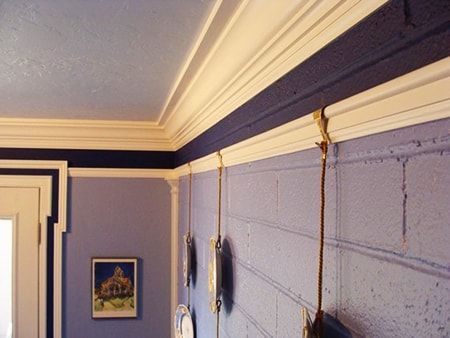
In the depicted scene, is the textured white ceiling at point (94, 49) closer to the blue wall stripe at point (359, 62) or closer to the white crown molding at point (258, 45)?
the white crown molding at point (258, 45)

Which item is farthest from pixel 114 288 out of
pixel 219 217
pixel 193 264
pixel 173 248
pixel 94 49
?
pixel 94 49

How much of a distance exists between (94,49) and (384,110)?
33.1 inches

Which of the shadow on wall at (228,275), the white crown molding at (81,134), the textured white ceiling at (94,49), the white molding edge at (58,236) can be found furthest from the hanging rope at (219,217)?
the white molding edge at (58,236)

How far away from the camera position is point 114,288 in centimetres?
251

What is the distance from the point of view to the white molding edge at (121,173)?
2.49m

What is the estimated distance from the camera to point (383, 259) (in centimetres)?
51

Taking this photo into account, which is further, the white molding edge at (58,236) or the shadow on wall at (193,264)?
the white molding edge at (58,236)

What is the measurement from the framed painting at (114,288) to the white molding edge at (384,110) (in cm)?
191

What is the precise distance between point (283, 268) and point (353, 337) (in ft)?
0.89

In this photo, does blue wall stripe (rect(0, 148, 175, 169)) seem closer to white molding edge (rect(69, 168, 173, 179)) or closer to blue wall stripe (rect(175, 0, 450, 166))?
white molding edge (rect(69, 168, 173, 179))

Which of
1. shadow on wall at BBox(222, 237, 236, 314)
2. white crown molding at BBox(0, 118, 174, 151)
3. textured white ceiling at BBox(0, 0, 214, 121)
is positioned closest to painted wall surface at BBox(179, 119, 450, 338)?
shadow on wall at BBox(222, 237, 236, 314)

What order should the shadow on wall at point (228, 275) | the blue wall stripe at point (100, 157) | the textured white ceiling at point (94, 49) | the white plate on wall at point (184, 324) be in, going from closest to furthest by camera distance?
1. the textured white ceiling at point (94, 49)
2. the shadow on wall at point (228, 275)
3. the white plate on wall at point (184, 324)
4. the blue wall stripe at point (100, 157)

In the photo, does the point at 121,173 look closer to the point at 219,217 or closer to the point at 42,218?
the point at 42,218

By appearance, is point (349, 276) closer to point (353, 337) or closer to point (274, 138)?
point (353, 337)
